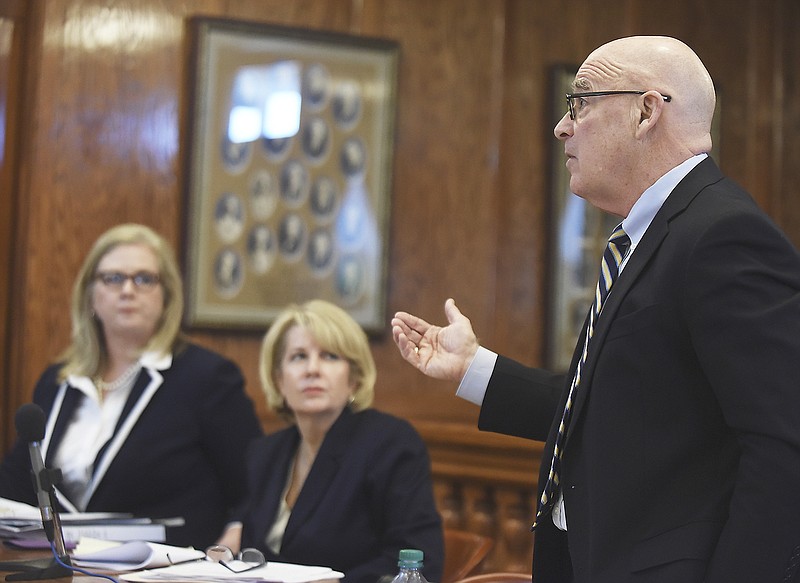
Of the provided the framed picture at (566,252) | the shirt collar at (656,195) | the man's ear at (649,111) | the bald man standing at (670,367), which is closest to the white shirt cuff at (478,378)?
the bald man standing at (670,367)

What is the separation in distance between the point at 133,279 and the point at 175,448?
0.66 metres

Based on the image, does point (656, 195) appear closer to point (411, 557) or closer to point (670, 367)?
point (670, 367)

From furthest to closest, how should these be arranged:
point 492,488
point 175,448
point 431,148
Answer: point 431,148 → point 492,488 → point 175,448

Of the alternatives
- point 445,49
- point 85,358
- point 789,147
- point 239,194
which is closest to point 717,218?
point 85,358

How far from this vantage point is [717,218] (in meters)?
1.79

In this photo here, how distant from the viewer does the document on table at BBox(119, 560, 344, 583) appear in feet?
7.44

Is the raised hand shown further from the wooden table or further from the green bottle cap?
the wooden table

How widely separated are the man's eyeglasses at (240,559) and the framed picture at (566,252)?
11.7 feet

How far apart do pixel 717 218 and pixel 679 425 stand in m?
0.34

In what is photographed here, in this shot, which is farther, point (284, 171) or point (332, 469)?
point (284, 171)

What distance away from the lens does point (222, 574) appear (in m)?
2.32

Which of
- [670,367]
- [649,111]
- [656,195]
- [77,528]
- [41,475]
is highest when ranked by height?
[649,111]

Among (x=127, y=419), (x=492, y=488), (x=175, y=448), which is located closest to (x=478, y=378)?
(x=175, y=448)

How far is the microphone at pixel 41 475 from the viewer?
231cm
